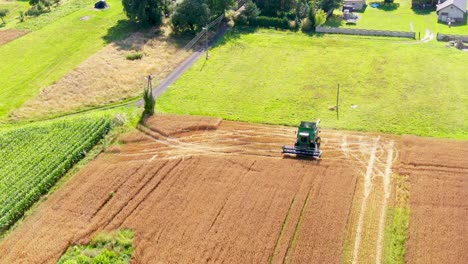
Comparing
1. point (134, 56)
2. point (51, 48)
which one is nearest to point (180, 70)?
point (134, 56)

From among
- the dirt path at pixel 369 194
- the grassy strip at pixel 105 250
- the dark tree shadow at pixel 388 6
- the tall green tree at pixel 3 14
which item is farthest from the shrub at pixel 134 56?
the dark tree shadow at pixel 388 6

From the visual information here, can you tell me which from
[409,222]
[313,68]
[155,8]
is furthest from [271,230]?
[155,8]

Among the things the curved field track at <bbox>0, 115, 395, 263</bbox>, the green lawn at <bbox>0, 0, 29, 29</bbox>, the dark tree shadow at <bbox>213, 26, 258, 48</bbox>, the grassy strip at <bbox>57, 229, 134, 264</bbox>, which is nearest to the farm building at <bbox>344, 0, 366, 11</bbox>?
the dark tree shadow at <bbox>213, 26, 258, 48</bbox>

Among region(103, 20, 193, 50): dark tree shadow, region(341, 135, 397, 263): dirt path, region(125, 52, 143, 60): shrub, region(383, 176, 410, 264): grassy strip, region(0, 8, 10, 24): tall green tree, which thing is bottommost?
region(383, 176, 410, 264): grassy strip

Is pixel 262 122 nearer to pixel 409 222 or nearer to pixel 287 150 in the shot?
pixel 287 150

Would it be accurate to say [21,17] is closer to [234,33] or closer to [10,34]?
[10,34]

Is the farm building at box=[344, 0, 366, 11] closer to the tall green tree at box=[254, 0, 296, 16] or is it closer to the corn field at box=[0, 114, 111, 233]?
the tall green tree at box=[254, 0, 296, 16]
